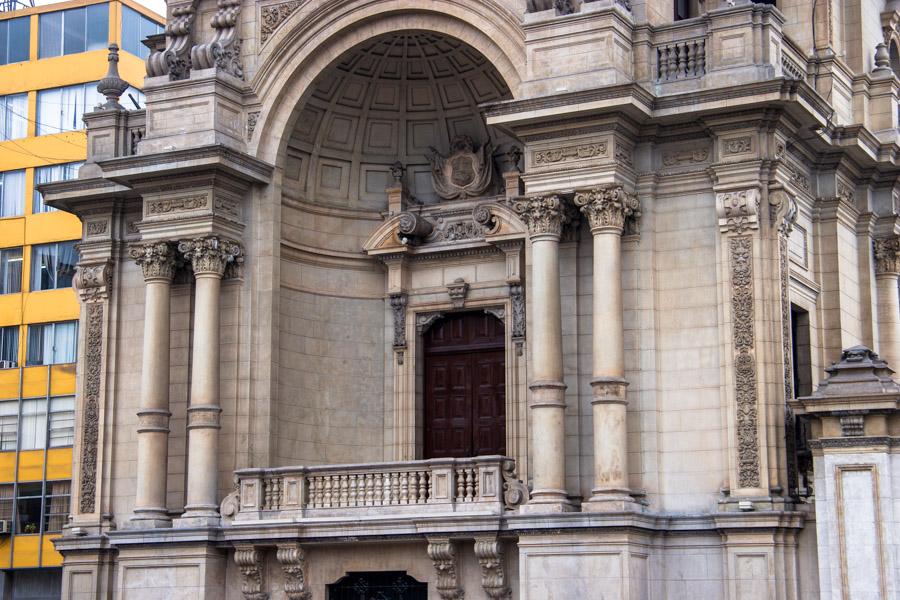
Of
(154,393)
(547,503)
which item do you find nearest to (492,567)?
(547,503)

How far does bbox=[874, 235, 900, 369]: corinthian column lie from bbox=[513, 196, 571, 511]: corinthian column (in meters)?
8.26

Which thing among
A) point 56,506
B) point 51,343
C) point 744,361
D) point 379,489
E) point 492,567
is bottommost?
point 492,567

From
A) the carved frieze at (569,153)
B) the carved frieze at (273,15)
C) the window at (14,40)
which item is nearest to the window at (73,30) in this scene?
the window at (14,40)

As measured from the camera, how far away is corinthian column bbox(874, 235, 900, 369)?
33531 mm

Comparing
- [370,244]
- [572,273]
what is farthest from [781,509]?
[370,244]

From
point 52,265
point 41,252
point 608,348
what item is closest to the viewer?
point 608,348

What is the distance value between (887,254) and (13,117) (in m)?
29.8

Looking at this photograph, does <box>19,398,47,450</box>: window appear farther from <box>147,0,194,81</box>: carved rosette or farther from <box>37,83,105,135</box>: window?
<box>147,0,194,81</box>: carved rosette

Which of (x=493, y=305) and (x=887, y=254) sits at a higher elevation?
(x=887, y=254)


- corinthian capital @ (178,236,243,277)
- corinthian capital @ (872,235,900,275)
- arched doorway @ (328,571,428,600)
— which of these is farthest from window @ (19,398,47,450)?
corinthian capital @ (872,235,900,275)

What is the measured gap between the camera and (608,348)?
27750 millimetres

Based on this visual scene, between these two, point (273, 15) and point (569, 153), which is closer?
point (569, 153)

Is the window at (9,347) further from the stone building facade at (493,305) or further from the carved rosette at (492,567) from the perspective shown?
the carved rosette at (492,567)

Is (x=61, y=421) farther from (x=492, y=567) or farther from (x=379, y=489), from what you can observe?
(x=492, y=567)
